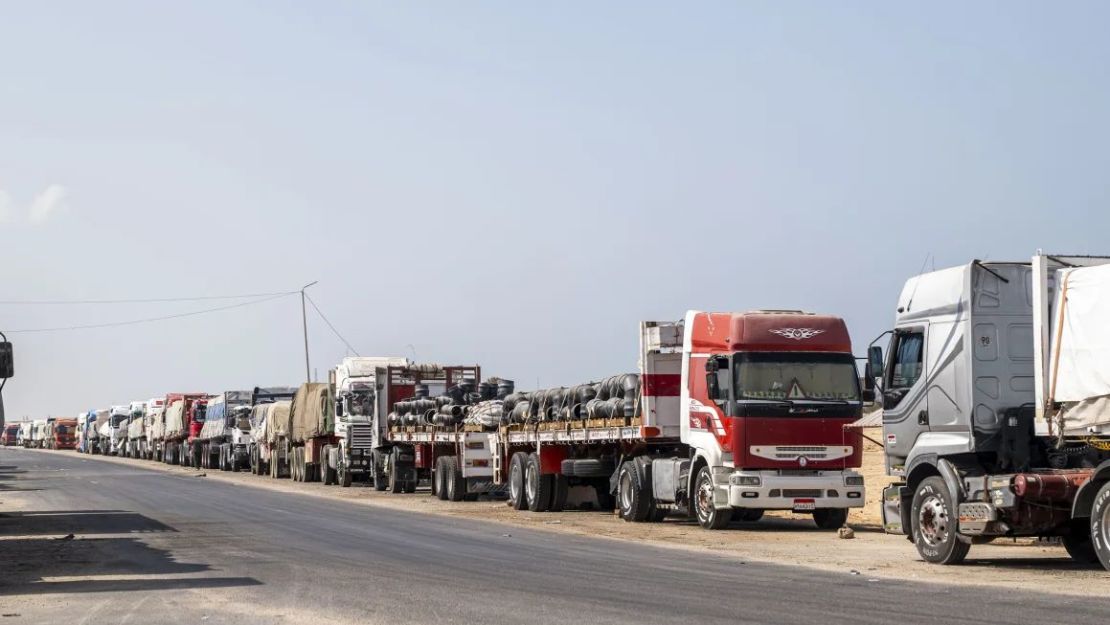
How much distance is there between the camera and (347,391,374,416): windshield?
4431 cm

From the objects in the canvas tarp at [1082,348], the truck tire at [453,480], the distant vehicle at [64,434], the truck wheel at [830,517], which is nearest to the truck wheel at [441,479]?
the truck tire at [453,480]

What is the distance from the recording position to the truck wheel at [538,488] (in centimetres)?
3023

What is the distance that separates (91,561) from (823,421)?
427 inches

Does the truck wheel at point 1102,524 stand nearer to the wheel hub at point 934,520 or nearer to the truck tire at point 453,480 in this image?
the wheel hub at point 934,520

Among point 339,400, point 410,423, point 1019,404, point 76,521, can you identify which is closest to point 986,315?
point 1019,404

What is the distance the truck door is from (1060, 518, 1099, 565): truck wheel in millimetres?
1959

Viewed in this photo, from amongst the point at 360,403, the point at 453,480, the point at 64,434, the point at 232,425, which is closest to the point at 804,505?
the point at 453,480

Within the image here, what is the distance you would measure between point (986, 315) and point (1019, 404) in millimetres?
1034

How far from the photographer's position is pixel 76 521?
27.3 meters

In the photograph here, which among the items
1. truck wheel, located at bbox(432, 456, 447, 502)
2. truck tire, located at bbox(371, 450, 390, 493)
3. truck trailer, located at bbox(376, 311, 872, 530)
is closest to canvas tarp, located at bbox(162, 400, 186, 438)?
truck tire, located at bbox(371, 450, 390, 493)

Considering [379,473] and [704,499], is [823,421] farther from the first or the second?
[379,473]

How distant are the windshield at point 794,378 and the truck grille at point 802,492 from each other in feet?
4.42

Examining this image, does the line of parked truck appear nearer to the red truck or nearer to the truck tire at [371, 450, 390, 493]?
the truck tire at [371, 450, 390, 493]

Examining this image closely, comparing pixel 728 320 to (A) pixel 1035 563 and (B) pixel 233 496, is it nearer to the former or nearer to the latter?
(A) pixel 1035 563
